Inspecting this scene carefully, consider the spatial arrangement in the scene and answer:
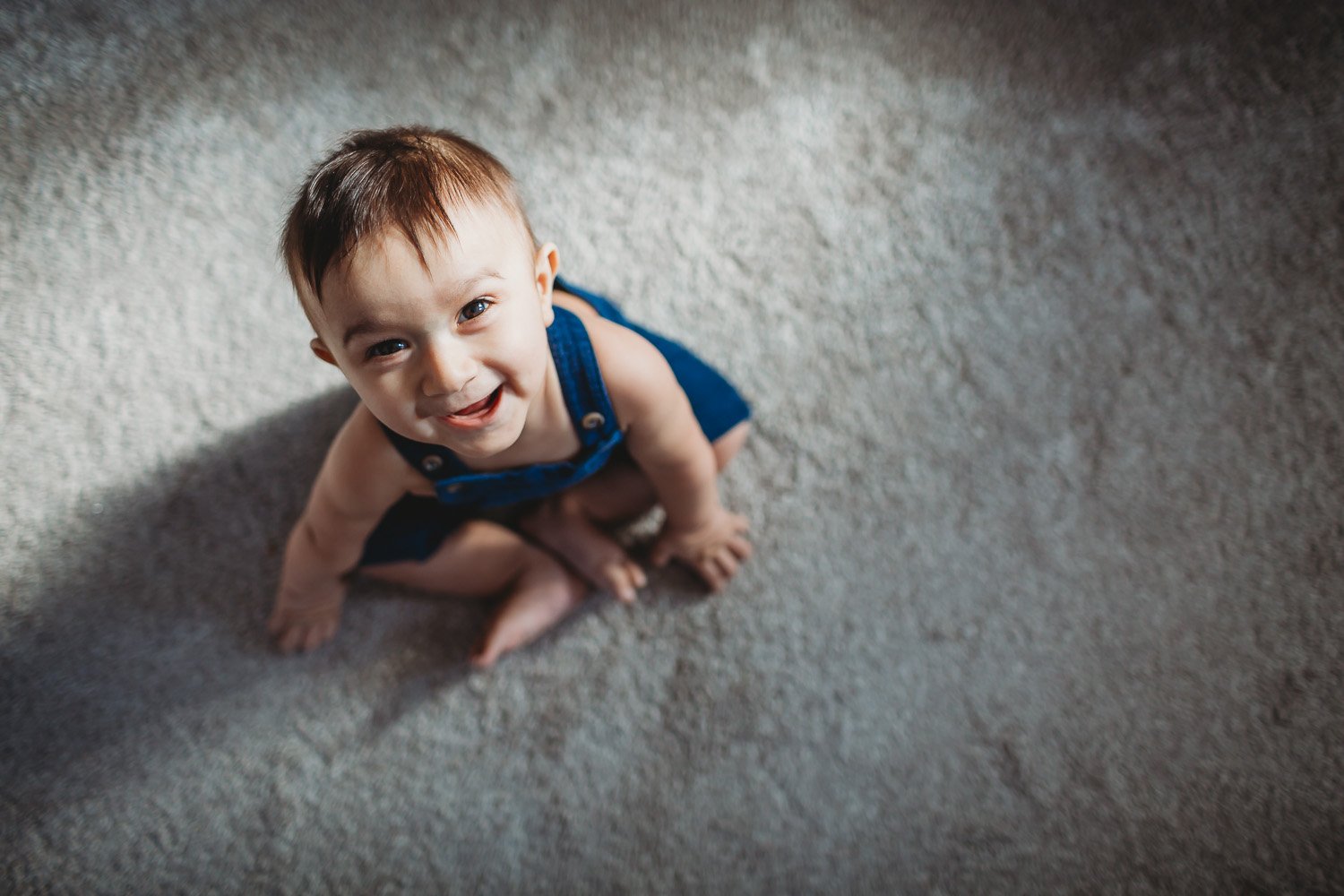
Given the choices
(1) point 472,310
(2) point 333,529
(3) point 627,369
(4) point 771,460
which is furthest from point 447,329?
(4) point 771,460

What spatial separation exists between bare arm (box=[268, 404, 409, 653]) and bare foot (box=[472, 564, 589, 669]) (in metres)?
0.14

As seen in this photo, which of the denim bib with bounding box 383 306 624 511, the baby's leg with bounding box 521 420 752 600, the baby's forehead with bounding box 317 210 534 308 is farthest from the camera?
the baby's leg with bounding box 521 420 752 600

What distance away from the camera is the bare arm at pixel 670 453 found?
Result: 0.66 m

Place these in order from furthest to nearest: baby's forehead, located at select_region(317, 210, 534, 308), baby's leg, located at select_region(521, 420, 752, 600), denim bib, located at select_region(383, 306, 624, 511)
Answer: baby's leg, located at select_region(521, 420, 752, 600) → denim bib, located at select_region(383, 306, 624, 511) → baby's forehead, located at select_region(317, 210, 534, 308)

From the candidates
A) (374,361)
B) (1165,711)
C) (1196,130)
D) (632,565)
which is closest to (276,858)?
(632,565)

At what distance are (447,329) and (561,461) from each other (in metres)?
0.21

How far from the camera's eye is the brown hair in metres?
0.50

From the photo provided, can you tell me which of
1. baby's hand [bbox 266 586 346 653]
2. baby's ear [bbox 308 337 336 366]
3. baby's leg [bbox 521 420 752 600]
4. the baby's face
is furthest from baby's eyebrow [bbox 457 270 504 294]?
baby's hand [bbox 266 586 346 653]

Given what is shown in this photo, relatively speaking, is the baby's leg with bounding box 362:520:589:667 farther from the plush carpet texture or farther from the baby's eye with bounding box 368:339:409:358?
the baby's eye with bounding box 368:339:409:358

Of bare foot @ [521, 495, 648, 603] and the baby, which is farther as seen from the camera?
bare foot @ [521, 495, 648, 603]

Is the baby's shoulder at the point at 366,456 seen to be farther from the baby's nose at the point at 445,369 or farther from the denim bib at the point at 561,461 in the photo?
the baby's nose at the point at 445,369

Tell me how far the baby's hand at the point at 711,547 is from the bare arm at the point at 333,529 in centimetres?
24

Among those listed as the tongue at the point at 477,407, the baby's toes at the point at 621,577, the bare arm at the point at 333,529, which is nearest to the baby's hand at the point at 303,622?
the bare arm at the point at 333,529

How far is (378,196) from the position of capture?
499mm
